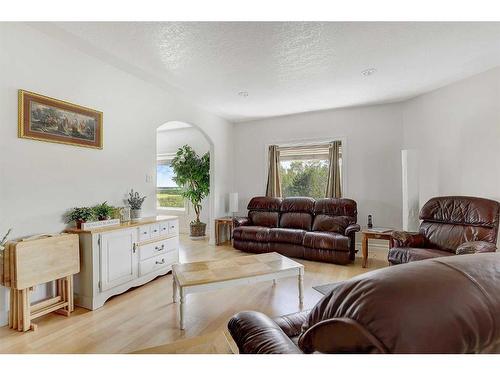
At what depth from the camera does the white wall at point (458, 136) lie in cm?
319

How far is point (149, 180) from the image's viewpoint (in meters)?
3.62

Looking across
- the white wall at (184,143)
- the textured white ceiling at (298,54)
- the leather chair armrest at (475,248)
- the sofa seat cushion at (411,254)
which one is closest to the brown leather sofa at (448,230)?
the sofa seat cushion at (411,254)

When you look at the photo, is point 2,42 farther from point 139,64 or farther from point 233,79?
point 233,79

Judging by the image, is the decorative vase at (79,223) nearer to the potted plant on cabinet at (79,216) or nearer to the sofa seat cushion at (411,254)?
the potted plant on cabinet at (79,216)

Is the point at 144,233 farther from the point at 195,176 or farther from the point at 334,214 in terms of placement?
the point at 334,214

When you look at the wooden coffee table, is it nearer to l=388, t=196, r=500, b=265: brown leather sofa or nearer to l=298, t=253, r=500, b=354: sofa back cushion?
l=388, t=196, r=500, b=265: brown leather sofa

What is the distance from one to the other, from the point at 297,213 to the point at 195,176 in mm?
2435

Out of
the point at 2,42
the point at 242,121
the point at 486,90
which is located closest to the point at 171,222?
the point at 2,42

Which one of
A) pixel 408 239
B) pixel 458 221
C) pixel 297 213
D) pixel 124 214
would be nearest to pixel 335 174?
pixel 297 213

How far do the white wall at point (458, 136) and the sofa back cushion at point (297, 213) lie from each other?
5.89 ft

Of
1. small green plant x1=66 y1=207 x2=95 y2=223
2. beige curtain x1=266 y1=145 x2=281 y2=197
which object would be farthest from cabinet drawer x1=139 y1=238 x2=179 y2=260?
beige curtain x1=266 y1=145 x2=281 y2=197

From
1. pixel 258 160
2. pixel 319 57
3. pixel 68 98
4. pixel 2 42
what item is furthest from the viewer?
pixel 258 160

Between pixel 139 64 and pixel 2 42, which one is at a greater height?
pixel 139 64
